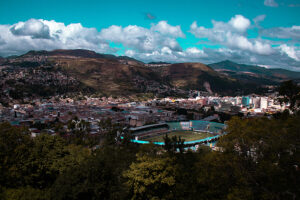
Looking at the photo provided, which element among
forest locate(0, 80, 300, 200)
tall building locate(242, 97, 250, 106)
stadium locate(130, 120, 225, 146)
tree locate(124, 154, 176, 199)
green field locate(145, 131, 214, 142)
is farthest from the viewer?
tall building locate(242, 97, 250, 106)

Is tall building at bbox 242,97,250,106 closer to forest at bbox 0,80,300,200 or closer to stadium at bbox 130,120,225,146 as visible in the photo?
stadium at bbox 130,120,225,146

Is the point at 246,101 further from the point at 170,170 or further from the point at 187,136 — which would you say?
the point at 170,170

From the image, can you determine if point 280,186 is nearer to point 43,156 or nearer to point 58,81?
point 43,156

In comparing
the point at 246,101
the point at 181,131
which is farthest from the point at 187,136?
the point at 246,101

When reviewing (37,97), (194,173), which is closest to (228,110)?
(37,97)

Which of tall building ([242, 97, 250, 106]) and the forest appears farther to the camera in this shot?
tall building ([242, 97, 250, 106])

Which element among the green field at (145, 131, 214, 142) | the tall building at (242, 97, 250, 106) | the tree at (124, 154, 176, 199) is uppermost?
the tree at (124, 154, 176, 199)

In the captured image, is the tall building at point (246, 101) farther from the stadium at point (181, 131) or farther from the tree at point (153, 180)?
the tree at point (153, 180)

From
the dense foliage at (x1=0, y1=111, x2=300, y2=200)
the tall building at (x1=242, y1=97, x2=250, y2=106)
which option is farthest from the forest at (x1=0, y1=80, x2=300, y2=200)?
the tall building at (x1=242, y1=97, x2=250, y2=106)

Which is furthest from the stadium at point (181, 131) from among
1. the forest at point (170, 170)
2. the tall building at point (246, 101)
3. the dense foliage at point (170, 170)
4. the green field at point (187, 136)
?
the tall building at point (246, 101)
